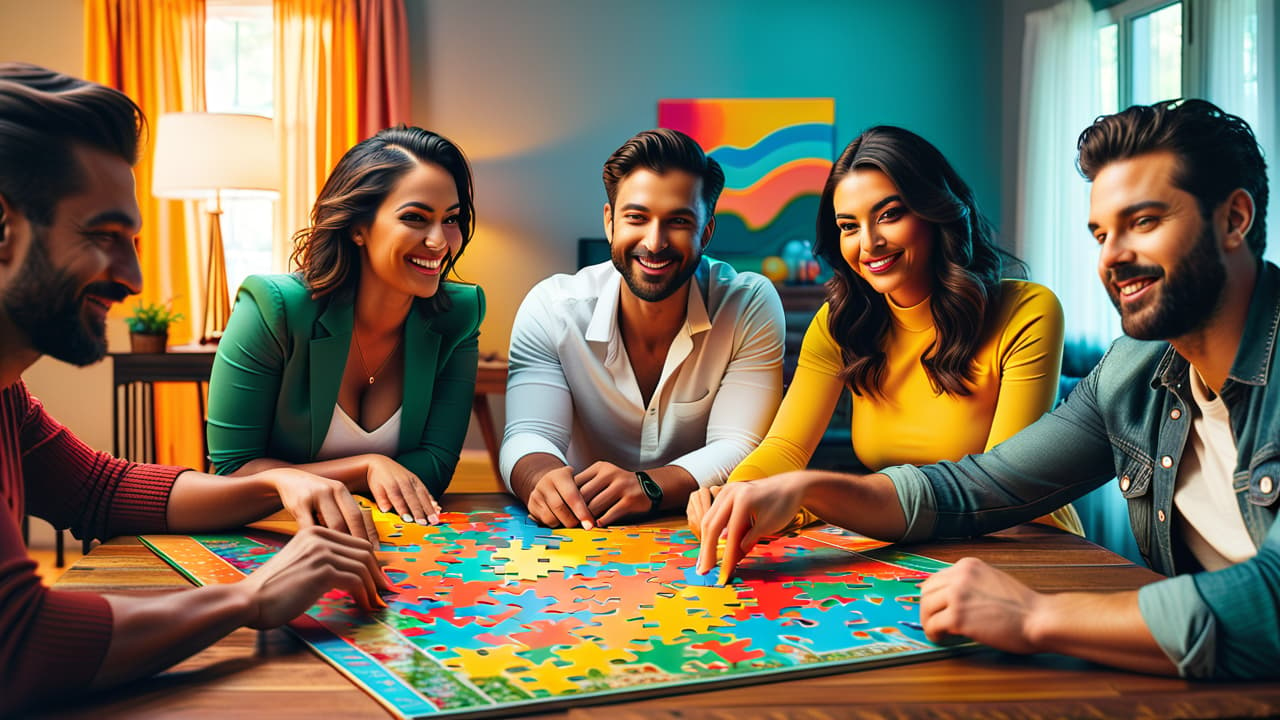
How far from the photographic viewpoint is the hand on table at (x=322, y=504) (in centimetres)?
151

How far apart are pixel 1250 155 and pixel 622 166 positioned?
1309 mm

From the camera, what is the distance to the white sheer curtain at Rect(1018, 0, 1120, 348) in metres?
5.15

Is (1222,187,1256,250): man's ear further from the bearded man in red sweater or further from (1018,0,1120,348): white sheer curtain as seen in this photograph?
(1018,0,1120,348): white sheer curtain

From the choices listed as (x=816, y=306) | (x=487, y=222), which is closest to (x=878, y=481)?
(x=816, y=306)

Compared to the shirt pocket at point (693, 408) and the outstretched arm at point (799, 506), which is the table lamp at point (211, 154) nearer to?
the shirt pocket at point (693, 408)

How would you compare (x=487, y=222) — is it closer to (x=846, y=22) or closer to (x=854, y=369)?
(x=846, y=22)

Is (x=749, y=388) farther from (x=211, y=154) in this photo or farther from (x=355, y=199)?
(x=211, y=154)

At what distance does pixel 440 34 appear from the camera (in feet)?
20.5

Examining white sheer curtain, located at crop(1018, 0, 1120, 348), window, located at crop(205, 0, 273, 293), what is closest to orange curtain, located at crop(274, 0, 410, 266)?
window, located at crop(205, 0, 273, 293)

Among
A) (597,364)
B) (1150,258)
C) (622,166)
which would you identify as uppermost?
(622,166)

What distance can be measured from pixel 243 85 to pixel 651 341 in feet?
15.8

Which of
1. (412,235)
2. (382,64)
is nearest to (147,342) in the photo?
(382,64)

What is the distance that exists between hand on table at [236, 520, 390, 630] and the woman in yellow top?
893mm

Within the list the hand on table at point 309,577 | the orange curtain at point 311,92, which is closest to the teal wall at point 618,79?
the orange curtain at point 311,92
